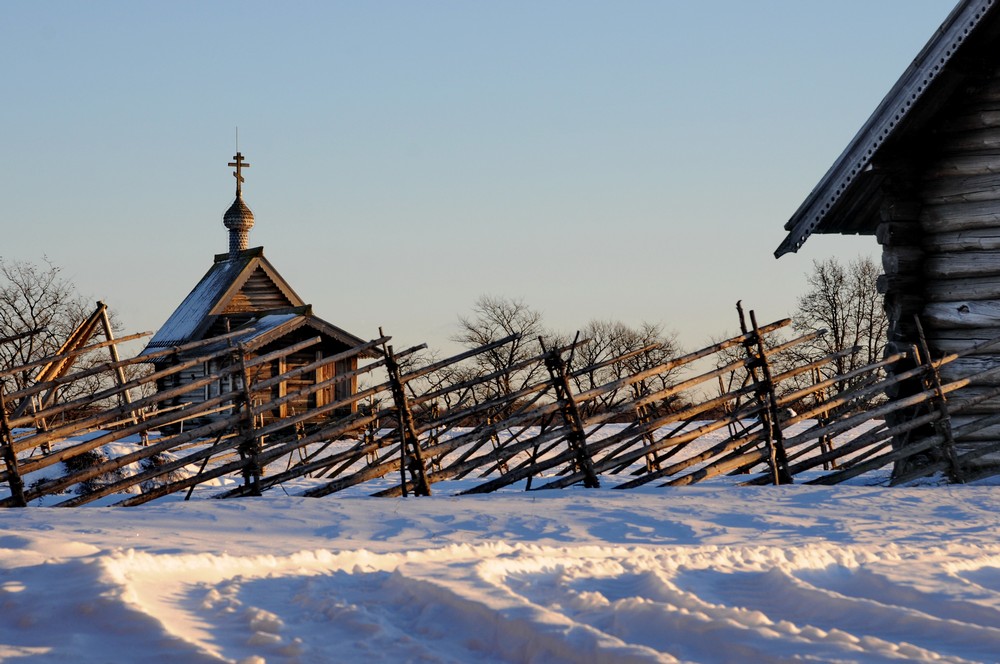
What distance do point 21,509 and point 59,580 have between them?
12.6 ft

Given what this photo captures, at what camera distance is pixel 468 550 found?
620 centimetres

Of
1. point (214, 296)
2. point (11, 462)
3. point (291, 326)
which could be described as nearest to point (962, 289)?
point (11, 462)

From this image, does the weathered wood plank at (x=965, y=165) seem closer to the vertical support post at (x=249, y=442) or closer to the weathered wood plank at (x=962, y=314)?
the weathered wood plank at (x=962, y=314)

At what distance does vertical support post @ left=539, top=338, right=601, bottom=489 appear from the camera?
10.5 m

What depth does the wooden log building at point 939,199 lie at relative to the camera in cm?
1084

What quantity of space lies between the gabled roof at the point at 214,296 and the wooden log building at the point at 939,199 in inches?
706

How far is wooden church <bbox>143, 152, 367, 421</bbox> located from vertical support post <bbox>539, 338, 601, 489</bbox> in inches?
578

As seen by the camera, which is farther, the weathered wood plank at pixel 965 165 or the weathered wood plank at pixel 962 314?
the weathered wood plank at pixel 962 314

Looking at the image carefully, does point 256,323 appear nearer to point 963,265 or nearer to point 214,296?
point 214,296

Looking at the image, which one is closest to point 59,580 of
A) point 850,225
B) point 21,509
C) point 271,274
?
point 21,509

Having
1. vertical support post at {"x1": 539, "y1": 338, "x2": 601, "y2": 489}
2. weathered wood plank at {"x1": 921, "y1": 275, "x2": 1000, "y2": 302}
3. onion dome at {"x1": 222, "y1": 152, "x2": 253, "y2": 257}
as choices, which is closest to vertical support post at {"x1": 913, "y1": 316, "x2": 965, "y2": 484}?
weathered wood plank at {"x1": 921, "y1": 275, "x2": 1000, "y2": 302}

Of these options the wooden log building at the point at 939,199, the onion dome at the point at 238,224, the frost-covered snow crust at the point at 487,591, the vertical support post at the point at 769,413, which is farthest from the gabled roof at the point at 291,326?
the frost-covered snow crust at the point at 487,591

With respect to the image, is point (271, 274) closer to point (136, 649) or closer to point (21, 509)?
point (21, 509)

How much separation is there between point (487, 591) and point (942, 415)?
24.1 feet
